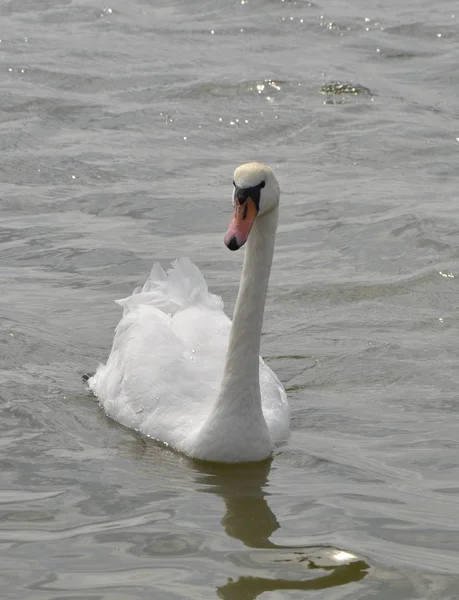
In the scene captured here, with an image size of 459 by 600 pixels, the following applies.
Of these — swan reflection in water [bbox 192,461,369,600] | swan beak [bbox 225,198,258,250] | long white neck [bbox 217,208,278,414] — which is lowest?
swan reflection in water [bbox 192,461,369,600]

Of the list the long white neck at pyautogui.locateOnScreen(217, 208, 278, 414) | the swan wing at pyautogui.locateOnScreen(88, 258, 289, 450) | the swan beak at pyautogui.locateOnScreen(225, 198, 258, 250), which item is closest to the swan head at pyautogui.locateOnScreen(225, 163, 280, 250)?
the swan beak at pyautogui.locateOnScreen(225, 198, 258, 250)

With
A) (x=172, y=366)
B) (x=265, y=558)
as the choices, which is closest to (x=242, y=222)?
(x=172, y=366)

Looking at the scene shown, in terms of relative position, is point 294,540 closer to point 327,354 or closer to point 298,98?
point 327,354

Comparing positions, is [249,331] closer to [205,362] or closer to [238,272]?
[205,362]

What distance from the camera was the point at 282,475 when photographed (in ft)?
23.9

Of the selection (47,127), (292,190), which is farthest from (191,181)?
(47,127)

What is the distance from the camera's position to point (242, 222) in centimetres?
693

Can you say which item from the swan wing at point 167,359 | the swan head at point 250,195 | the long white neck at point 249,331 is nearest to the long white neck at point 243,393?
the long white neck at point 249,331

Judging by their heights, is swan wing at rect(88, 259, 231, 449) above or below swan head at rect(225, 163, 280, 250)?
below

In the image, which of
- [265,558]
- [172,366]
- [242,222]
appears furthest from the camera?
[172,366]

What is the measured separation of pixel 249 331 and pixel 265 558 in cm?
162

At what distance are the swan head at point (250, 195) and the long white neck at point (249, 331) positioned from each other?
10.4 inches

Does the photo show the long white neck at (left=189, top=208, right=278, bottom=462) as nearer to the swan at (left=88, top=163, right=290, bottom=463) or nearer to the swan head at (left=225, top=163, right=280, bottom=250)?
the swan at (left=88, top=163, right=290, bottom=463)

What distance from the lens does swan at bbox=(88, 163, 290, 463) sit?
7.30m
